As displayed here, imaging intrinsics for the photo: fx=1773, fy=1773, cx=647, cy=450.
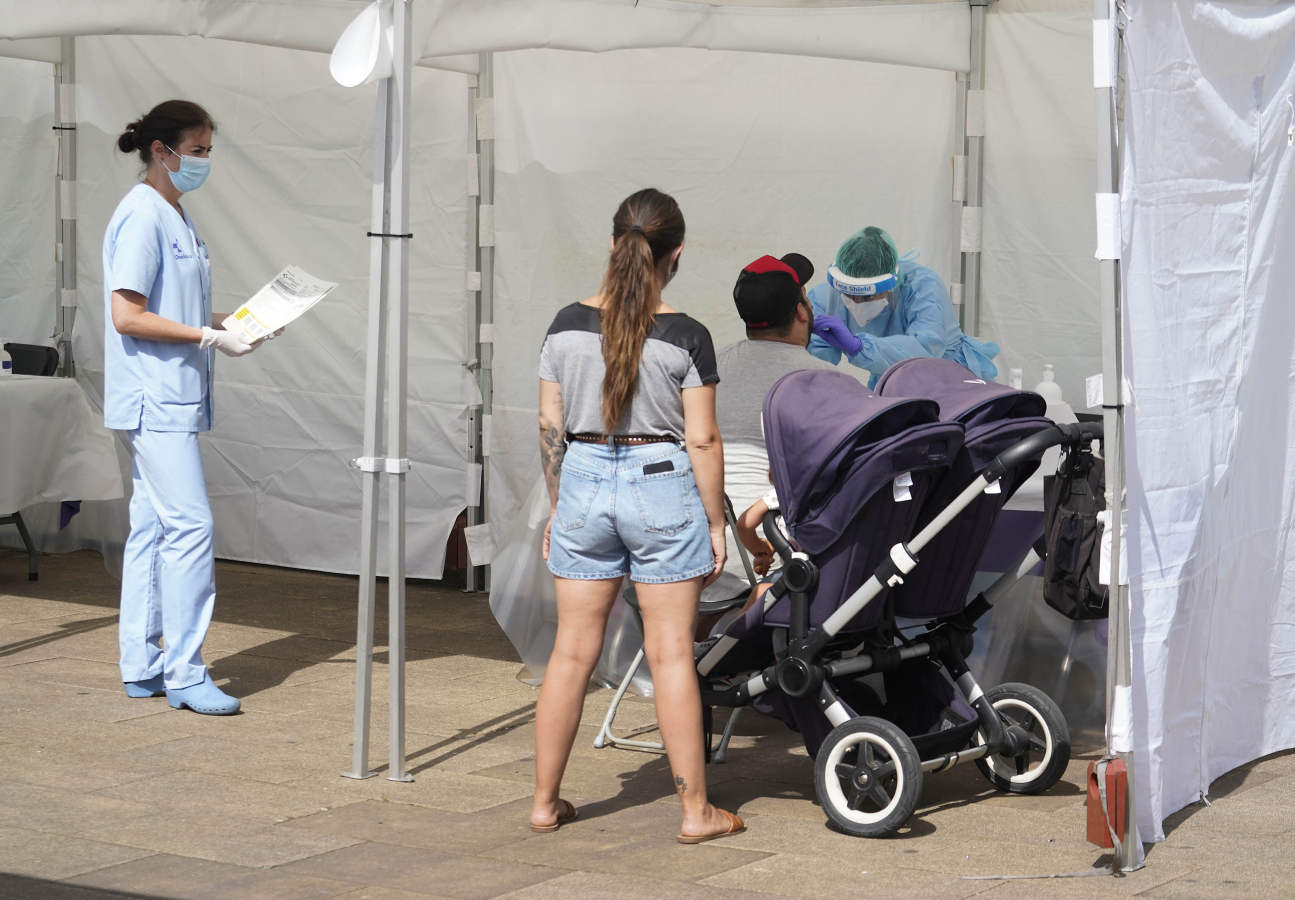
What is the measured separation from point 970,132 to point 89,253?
13.6 ft

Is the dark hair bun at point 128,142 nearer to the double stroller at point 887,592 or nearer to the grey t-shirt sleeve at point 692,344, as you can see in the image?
the grey t-shirt sleeve at point 692,344

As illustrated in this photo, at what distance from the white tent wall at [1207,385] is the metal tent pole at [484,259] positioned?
129 inches

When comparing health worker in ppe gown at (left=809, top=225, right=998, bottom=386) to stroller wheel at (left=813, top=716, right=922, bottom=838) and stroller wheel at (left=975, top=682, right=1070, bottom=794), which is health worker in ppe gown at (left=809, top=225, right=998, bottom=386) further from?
stroller wheel at (left=813, top=716, right=922, bottom=838)

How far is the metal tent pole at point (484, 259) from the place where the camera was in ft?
23.1

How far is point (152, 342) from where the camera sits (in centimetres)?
532

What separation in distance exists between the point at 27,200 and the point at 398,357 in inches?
181

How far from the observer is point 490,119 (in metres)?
7.05

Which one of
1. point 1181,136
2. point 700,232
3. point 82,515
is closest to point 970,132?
point 700,232

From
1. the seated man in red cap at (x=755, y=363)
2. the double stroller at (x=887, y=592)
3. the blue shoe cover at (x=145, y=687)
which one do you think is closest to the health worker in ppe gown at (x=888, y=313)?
the seated man in red cap at (x=755, y=363)

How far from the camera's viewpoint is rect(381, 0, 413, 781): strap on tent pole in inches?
181

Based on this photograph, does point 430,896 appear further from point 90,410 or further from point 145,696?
point 90,410

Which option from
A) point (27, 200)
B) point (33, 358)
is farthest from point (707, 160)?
point (27, 200)

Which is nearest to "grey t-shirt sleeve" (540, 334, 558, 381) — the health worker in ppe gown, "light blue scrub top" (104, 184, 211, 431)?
"light blue scrub top" (104, 184, 211, 431)

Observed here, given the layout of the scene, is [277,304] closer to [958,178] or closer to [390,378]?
[390,378]
